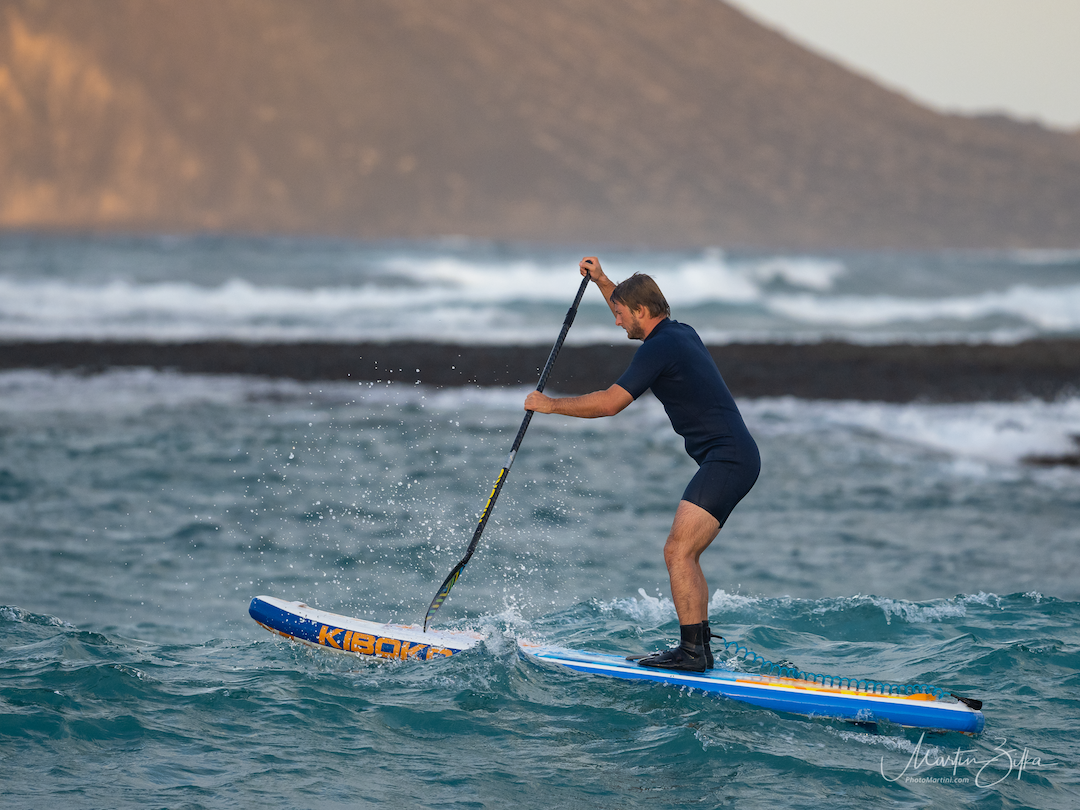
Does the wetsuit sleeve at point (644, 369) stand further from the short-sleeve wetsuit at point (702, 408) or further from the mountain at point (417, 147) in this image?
the mountain at point (417, 147)

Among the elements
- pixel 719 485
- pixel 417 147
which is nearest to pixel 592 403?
pixel 719 485

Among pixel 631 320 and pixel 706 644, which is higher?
pixel 631 320

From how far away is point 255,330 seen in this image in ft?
95.8

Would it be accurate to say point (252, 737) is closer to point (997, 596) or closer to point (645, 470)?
point (997, 596)

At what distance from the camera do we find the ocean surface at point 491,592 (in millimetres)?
5309

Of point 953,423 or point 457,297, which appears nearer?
point 953,423

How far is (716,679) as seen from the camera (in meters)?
6.07

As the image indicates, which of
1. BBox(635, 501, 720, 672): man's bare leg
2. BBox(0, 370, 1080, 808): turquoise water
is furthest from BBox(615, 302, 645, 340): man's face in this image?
BBox(0, 370, 1080, 808): turquoise water

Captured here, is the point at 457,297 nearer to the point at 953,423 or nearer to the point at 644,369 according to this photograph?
the point at 953,423

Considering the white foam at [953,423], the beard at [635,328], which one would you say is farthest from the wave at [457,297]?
the beard at [635,328]

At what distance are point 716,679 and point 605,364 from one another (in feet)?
52.8

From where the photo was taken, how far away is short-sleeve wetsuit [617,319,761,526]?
5789mm

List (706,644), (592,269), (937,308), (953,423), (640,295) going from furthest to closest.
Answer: (937,308) < (953,423) < (592,269) < (706,644) < (640,295)

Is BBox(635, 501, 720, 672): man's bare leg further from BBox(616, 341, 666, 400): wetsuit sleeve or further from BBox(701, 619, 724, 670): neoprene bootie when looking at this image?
BBox(616, 341, 666, 400): wetsuit sleeve
